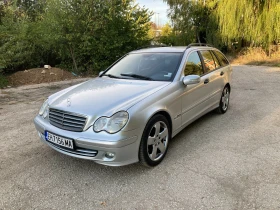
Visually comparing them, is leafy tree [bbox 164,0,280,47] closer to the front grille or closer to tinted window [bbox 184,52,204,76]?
tinted window [bbox 184,52,204,76]

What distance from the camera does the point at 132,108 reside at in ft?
9.13

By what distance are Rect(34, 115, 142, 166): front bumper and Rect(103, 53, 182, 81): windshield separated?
122cm

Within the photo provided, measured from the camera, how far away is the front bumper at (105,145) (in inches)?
103

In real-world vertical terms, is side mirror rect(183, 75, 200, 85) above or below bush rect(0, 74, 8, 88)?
above

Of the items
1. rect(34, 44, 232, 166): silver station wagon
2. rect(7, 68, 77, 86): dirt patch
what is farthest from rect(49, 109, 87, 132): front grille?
rect(7, 68, 77, 86): dirt patch

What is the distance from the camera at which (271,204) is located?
7.84ft

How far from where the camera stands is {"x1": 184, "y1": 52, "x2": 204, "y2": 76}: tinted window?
12.7 ft

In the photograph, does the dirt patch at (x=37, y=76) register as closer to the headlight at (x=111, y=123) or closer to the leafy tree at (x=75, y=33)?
the leafy tree at (x=75, y=33)

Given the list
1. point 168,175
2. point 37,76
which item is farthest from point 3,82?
point 168,175

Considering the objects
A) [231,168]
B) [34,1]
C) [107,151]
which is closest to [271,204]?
[231,168]

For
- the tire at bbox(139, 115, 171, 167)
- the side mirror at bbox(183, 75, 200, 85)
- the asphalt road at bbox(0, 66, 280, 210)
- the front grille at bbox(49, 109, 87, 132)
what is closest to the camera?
the asphalt road at bbox(0, 66, 280, 210)

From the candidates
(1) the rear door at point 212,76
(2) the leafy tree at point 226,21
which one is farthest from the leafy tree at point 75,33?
(1) the rear door at point 212,76

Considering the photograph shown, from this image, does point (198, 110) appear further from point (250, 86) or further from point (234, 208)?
point (250, 86)

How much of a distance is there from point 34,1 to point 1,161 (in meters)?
32.2
